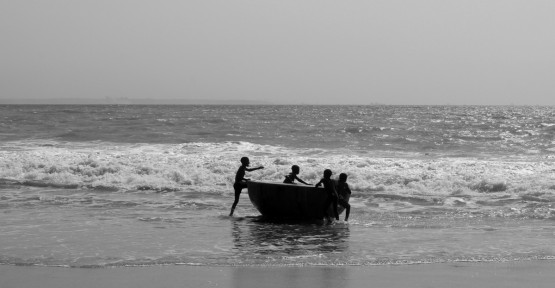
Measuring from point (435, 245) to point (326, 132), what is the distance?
86.3 ft

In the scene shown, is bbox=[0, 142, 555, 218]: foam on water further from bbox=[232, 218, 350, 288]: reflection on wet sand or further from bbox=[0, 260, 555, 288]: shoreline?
bbox=[0, 260, 555, 288]: shoreline

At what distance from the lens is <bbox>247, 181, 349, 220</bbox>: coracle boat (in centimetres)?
1343

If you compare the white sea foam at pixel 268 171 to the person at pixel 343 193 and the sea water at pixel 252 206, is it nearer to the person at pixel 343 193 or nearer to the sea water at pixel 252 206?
the sea water at pixel 252 206

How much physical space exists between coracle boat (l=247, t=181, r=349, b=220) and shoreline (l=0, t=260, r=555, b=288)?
392 centimetres

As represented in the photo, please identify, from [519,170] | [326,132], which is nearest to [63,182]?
[519,170]

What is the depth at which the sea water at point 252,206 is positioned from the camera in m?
10.6

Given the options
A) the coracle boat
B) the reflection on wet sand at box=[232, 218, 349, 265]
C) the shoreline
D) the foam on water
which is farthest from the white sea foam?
the shoreline

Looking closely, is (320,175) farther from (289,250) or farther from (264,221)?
(289,250)

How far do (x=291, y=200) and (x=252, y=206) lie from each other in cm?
253

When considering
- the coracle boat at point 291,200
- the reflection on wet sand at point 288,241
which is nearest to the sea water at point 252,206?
the reflection on wet sand at point 288,241

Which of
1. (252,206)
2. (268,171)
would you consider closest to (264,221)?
(252,206)

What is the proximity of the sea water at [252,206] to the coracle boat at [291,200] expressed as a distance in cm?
29

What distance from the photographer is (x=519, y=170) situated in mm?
21234

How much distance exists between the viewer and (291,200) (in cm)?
1359
